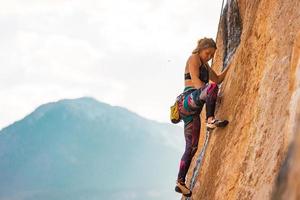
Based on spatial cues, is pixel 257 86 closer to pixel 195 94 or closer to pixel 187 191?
pixel 195 94

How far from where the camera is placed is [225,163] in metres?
10.4

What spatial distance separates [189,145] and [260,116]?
2.77 m

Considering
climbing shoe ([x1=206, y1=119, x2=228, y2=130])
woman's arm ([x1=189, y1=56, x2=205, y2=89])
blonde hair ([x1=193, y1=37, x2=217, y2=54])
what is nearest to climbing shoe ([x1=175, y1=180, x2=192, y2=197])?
climbing shoe ([x1=206, y1=119, x2=228, y2=130])

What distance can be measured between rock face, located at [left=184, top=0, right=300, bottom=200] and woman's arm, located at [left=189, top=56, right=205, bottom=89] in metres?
0.85

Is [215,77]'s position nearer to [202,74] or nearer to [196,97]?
[202,74]

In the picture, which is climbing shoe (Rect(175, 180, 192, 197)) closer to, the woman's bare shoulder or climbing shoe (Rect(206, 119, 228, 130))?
climbing shoe (Rect(206, 119, 228, 130))

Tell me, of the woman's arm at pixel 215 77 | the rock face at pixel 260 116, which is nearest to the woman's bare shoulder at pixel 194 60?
the rock face at pixel 260 116

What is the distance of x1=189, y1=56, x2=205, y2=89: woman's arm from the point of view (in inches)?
424

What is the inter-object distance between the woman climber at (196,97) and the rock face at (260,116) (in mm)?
496

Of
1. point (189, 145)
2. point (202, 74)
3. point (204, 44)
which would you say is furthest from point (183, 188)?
point (204, 44)

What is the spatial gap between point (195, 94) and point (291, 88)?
12.2ft

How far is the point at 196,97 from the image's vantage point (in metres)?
10.8

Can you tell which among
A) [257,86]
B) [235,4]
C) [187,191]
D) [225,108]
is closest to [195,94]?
[225,108]

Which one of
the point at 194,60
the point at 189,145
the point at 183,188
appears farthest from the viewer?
the point at 183,188
